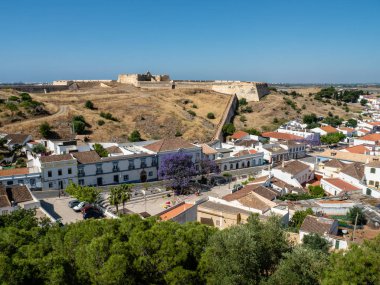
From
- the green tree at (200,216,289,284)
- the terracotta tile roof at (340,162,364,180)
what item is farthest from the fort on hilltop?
the green tree at (200,216,289,284)

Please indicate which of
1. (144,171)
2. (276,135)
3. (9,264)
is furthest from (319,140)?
(9,264)

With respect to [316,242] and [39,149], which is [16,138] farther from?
[316,242]

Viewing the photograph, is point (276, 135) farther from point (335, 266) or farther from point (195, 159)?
point (335, 266)

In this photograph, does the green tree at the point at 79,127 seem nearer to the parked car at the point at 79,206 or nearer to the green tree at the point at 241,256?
the parked car at the point at 79,206

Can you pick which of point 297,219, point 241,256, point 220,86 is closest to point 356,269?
point 241,256

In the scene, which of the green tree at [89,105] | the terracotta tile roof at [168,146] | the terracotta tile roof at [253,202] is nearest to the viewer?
the terracotta tile roof at [253,202]

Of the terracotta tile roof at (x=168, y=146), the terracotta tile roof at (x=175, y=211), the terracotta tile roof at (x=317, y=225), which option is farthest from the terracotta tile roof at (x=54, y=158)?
the terracotta tile roof at (x=317, y=225)
